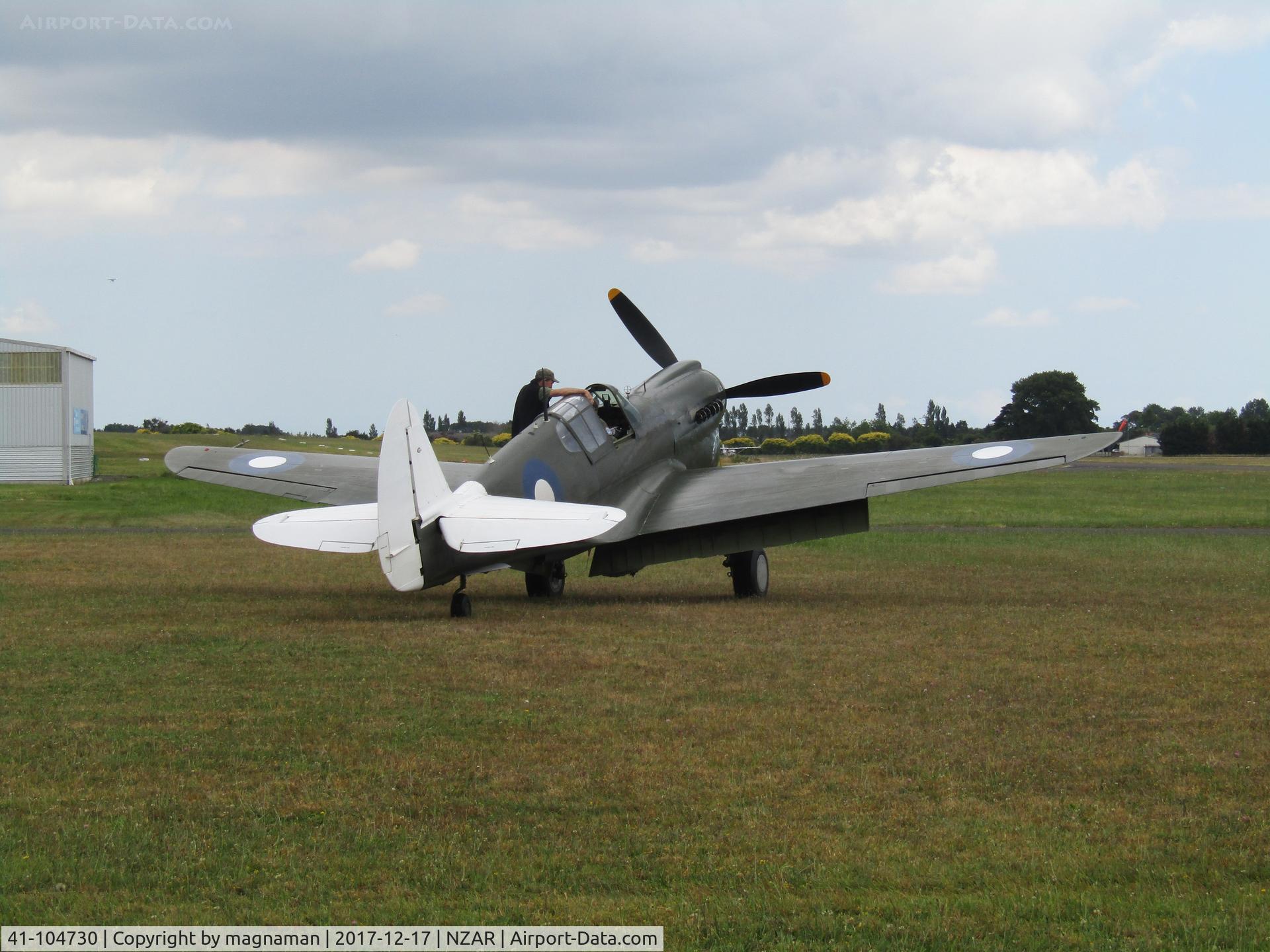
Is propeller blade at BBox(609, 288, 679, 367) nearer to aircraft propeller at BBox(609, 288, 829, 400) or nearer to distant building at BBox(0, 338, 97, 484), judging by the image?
aircraft propeller at BBox(609, 288, 829, 400)

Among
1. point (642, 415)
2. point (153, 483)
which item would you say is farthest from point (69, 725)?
point (153, 483)

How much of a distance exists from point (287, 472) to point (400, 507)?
5.75 meters

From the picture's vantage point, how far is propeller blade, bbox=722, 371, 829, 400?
17.6 m

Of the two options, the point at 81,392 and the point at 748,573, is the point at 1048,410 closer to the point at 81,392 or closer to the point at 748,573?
the point at 81,392

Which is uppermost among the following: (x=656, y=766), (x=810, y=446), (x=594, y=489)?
(x=810, y=446)

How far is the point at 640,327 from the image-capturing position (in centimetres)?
1853

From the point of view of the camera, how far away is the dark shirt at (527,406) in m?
13.9

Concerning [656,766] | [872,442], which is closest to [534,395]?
[656,766]

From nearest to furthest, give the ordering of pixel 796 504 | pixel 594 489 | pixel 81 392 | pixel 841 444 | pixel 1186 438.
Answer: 1. pixel 796 504
2. pixel 594 489
3. pixel 81 392
4. pixel 841 444
5. pixel 1186 438

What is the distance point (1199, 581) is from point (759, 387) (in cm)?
603

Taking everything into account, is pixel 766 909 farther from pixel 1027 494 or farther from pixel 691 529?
pixel 1027 494

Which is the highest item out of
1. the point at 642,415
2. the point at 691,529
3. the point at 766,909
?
the point at 642,415

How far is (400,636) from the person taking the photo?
34.3 feet

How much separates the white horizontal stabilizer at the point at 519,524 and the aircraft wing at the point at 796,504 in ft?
7.27
